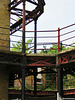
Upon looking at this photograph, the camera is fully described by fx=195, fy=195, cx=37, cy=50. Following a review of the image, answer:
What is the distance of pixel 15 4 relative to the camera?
42.6 feet

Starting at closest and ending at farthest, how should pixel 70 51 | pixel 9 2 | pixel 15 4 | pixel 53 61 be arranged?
pixel 70 51, pixel 53 61, pixel 15 4, pixel 9 2

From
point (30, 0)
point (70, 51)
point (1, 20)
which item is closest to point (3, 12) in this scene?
point (1, 20)

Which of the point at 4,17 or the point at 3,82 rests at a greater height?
the point at 4,17

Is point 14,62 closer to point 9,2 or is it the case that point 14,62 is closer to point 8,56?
point 8,56

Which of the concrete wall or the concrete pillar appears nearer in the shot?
the concrete pillar

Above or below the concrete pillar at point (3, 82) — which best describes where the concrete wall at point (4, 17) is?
above

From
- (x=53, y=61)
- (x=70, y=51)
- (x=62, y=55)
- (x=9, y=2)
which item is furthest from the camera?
(x=9, y=2)

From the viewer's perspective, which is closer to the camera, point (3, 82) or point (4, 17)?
point (3, 82)

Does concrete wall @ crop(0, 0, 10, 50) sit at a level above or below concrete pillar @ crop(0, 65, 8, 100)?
above

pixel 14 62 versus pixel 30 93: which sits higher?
pixel 14 62

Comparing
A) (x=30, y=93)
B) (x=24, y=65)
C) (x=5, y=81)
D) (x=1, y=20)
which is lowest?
(x=30, y=93)

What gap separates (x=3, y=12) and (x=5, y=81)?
15.5ft

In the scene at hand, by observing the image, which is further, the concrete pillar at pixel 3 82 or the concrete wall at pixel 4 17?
the concrete wall at pixel 4 17

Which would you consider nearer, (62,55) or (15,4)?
(62,55)
